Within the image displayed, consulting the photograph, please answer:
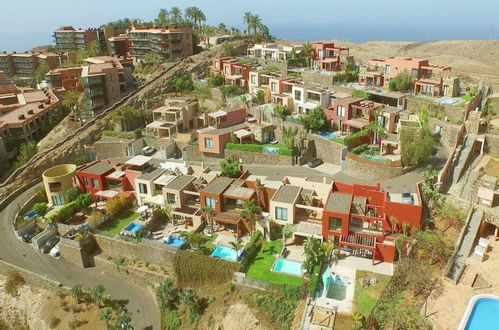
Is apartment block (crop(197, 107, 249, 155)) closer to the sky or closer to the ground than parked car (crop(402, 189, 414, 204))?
closer to the sky

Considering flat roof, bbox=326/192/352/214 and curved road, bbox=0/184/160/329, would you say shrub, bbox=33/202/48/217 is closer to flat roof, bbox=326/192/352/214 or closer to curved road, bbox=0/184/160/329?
curved road, bbox=0/184/160/329

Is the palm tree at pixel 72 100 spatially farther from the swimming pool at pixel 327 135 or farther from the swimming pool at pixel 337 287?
the swimming pool at pixel 337 287

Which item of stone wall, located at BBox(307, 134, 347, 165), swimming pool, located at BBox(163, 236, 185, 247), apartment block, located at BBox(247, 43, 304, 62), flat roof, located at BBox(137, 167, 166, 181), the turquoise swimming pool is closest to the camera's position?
the turquoise swimming pool

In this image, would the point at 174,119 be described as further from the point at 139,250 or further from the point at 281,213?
the point at 281,213

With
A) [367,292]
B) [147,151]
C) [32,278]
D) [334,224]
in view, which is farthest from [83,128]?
[367,292]

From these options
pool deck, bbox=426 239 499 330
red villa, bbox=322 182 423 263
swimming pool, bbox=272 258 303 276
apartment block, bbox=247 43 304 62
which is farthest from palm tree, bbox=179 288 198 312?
apartment block, bbox=247 43 304 62

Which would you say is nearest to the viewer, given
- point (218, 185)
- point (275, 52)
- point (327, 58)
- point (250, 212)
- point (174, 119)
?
point (250, 212)

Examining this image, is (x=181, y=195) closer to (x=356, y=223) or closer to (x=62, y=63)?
(x=356, y=223)
